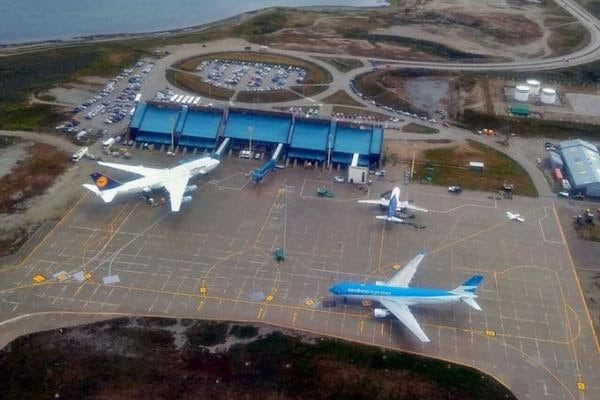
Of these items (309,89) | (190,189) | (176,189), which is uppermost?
(309,89)

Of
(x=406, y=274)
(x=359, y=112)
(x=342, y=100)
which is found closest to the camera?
(x=406, y=274)

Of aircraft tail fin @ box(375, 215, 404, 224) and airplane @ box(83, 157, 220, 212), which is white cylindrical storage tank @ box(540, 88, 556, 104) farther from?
airplane @ box(83, 157, 220, 212)

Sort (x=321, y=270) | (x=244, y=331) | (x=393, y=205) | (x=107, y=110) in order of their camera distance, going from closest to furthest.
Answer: (x=244, y=331) → (x=321, y=270) → (x=393, y=205) → (x=107, y=110)

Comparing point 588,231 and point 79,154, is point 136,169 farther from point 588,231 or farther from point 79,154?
point 588,231

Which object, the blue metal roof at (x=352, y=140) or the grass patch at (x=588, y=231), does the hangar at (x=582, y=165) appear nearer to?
the grass patch at (x=588, y=231)

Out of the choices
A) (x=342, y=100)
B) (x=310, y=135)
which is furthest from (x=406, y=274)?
(x=342, y=100)

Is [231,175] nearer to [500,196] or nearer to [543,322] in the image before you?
[500,196]

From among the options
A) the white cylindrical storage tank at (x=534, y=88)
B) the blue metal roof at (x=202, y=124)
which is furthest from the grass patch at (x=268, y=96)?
the white cylindrical storage tank at (x=534, y=88)

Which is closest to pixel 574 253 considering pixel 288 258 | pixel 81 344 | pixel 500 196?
pixel 500 196
